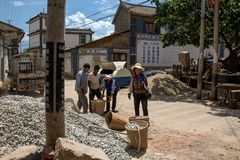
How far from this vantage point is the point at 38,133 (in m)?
5.95

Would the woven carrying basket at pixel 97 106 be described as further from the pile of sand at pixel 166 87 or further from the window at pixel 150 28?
the window at pixel 150 28

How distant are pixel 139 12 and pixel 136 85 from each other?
24156 mm

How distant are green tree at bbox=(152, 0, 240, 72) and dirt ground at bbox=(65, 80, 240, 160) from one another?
14.2 feet

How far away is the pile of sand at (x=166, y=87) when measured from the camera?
56.9 feet

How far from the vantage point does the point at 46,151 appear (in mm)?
4996

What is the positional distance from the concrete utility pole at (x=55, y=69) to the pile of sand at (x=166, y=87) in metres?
12.4

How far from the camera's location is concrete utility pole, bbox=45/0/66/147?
16.4ft

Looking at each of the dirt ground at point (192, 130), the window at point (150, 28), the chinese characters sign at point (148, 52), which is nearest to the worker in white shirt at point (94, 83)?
the dirt ground at point (192, 130)

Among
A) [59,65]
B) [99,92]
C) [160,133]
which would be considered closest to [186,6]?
[99,92]

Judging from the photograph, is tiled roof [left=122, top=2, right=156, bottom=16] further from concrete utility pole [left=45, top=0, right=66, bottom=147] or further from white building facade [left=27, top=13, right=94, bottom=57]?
concrete utility pole [left=45, top=0, right=66, bottom=147]

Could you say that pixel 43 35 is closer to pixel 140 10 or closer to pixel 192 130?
pixel 140 10

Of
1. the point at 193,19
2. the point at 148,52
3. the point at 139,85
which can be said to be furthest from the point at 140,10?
the point at 139,85

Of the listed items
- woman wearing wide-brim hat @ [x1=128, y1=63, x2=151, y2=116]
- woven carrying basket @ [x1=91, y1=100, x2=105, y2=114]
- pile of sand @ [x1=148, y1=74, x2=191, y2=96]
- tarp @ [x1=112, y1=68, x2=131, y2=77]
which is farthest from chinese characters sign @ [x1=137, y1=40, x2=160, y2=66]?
woman wearing wide-brim hat @ [x1=128, y1=63, x2=151, y2=116]

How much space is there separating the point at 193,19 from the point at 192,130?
927cm
